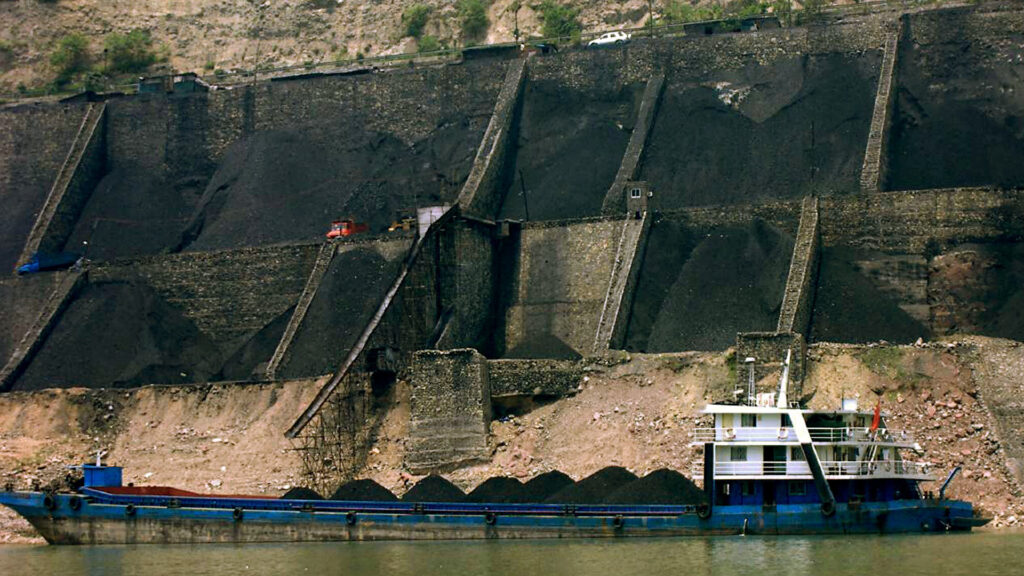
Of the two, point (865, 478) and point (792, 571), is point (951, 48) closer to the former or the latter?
point (865, 478)

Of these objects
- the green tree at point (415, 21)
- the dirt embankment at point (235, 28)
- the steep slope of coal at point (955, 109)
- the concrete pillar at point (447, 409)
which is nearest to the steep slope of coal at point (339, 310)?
the concrete pillar at point (447, 409)

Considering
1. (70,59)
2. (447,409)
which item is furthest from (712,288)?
(70,59)

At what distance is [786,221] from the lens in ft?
266

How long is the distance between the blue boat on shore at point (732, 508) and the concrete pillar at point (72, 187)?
27965 mm

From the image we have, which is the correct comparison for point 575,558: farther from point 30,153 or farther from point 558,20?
point 558,20

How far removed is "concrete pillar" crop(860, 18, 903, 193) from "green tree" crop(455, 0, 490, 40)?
29499 mm

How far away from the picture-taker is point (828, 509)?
213 feet

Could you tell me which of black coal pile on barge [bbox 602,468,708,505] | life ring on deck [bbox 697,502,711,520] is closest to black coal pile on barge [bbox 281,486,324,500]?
black coal pile on barge [bbox 602,468,708,505]

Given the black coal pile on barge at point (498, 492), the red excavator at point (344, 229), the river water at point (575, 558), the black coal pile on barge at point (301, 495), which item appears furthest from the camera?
the red excavator at point (344, 229)

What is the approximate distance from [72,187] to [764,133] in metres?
31.8

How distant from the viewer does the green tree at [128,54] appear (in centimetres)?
11681

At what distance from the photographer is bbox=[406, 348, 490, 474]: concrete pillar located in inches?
3017

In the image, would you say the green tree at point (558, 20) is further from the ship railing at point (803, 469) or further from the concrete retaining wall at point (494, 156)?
the ship railing at point (803, 469)

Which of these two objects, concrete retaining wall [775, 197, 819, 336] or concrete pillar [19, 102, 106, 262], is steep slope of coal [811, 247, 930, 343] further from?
concrete pillar [19, 102, 106, 262]
